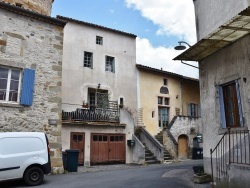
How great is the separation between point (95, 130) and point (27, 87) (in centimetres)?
656

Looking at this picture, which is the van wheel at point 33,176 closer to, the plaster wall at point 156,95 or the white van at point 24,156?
the white van at point 24,156

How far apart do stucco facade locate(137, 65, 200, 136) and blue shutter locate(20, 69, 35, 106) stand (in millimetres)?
11539

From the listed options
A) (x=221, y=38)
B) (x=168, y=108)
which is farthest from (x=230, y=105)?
(x=168, y=108)

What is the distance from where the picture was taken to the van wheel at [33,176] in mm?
8539

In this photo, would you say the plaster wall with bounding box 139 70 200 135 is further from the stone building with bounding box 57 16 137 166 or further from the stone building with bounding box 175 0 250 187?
the stone building with bounding box 175 0 250 187

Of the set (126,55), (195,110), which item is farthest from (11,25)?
(195,110)

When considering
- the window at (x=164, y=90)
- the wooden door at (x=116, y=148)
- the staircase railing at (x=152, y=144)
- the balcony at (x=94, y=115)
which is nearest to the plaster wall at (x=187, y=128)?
the staircase railing at (x=152, y=144)

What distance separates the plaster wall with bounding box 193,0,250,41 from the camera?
8057 mm

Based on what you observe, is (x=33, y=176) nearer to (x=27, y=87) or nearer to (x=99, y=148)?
(x=27, y=87)

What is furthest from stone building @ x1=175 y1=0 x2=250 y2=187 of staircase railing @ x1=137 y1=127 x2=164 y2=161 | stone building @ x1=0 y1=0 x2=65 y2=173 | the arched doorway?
the arched doorway

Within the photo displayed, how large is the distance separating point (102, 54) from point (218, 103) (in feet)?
43.1

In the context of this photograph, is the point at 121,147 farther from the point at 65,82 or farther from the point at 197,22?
the point at 197,22

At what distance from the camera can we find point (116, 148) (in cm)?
1723

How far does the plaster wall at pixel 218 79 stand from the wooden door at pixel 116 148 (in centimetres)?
862
